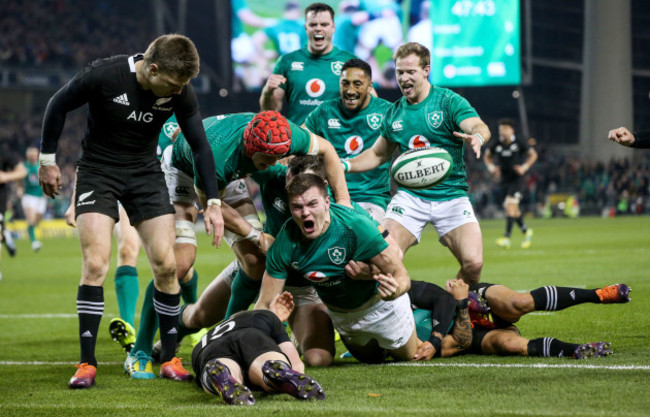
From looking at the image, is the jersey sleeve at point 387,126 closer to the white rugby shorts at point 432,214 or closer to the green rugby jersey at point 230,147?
the white rugby shorts at point 432,214

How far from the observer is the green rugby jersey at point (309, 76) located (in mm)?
8445

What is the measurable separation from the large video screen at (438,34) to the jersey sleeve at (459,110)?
71.6ft

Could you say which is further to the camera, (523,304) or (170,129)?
(170,129)

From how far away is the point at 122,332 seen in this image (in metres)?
6.64

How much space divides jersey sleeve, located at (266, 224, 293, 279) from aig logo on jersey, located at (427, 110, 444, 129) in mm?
2331

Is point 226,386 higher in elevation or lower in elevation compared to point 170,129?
lower

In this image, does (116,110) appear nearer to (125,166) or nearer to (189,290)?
(125,166)

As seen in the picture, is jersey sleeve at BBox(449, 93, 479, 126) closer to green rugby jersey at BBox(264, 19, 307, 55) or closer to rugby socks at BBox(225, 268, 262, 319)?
rugby socks at BBox(225, 268, 262, 319)

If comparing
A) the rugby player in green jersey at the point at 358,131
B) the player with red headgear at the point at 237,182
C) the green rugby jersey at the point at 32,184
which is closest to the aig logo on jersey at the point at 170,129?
the player with red headgear at the point at 237,182

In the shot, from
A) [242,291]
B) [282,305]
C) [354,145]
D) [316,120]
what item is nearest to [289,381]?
[282,305]

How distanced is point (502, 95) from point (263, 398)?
116 feet

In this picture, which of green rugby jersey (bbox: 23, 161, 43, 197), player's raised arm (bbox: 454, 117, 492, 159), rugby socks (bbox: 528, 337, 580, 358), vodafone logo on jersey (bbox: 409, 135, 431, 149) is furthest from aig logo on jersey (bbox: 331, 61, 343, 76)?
green rugby jersey (bbox: 23, 161, 43, 197)

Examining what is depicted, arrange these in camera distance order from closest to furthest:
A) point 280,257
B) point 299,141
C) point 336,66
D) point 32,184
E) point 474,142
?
point 280,257, point 299,141, point 474,142, point 336,66, point 32,184

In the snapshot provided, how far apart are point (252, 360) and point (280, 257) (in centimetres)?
81
